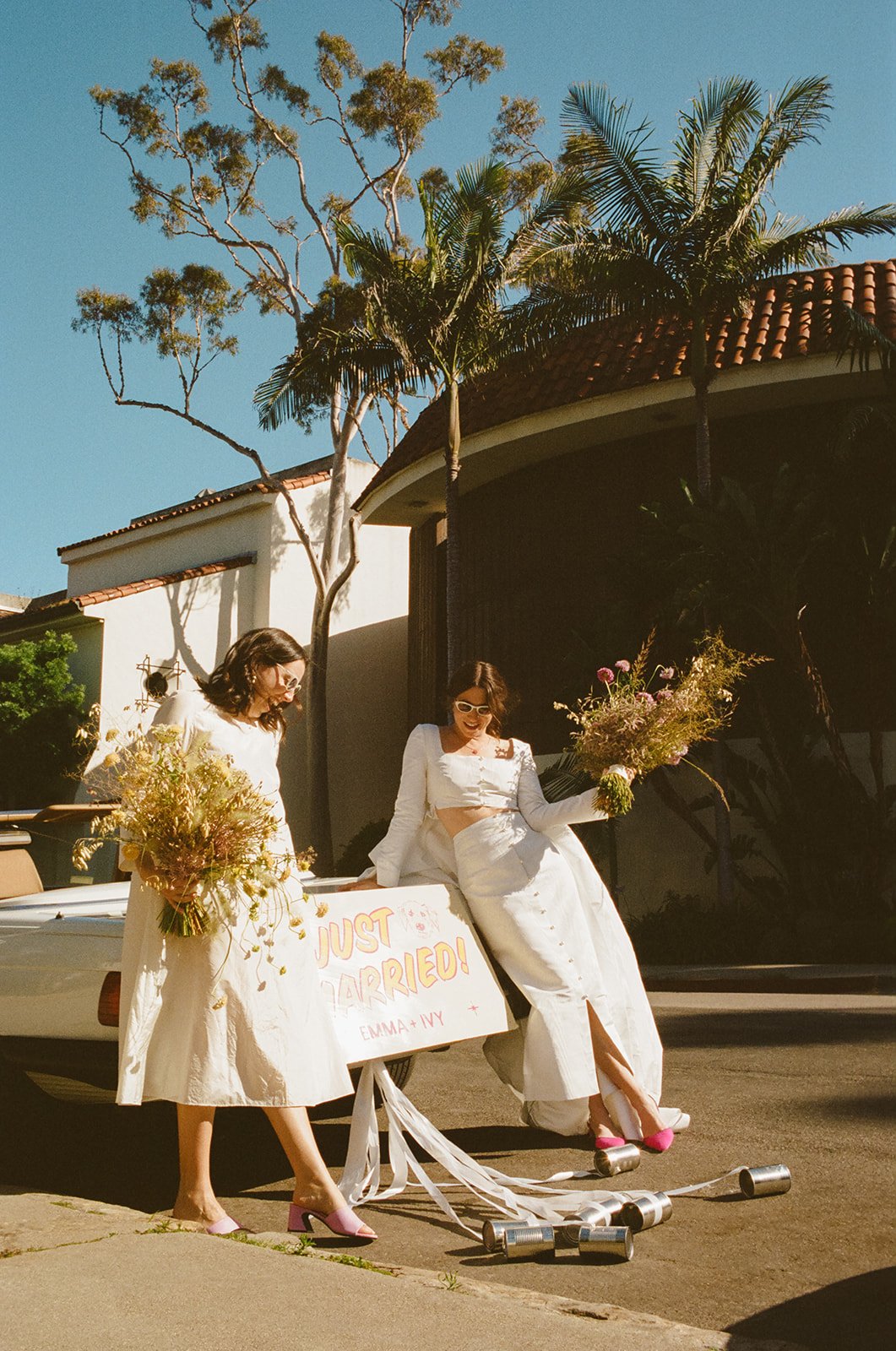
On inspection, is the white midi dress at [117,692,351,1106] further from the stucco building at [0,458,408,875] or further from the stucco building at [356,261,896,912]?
the stucco building at [0,458,408,875]

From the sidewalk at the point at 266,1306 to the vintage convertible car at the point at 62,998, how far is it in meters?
1.34

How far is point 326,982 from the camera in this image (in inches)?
184

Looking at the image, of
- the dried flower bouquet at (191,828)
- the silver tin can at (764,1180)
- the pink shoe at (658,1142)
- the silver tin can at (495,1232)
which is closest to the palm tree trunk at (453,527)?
the pink shoe at (658,1142)

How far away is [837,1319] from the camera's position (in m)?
3.35

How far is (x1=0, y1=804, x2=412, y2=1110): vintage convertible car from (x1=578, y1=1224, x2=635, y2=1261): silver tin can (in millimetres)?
1957

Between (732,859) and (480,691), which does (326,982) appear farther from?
(732,859)

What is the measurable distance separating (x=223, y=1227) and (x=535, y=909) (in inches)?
75.1

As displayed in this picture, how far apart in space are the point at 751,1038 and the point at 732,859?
26.0ft

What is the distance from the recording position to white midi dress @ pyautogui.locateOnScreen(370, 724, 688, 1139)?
5195 mm

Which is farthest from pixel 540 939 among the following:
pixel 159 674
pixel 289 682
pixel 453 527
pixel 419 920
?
pixel 159 674

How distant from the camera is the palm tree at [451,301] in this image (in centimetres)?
1848

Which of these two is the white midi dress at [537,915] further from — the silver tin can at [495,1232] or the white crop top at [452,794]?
the silver tin can at [495,1232]

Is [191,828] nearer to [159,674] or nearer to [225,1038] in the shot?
[225,1038]

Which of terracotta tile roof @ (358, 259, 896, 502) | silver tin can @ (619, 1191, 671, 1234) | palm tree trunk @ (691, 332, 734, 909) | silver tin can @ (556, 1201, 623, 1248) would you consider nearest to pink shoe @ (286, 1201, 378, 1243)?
silver tin can @ (556, 1201, 623, 1248)
